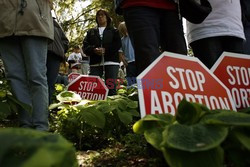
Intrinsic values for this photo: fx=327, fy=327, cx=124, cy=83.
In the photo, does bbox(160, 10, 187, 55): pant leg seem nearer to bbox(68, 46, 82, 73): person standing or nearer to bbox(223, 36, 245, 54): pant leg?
bbox(223, 36, 245, 54): pant leg

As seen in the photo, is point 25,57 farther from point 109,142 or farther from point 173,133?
point 173,133

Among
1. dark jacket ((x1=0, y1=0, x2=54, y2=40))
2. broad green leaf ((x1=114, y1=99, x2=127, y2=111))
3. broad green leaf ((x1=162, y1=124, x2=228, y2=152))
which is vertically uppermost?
dark jacket ((x1=0, y1=0, x2=54, y2=40))

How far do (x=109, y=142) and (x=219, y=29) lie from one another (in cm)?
106

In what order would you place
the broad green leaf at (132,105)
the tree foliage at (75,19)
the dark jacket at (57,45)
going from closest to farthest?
the broad green leaf at (132,105) < the dark jacket at (57,45) < the tree foliage at (75,19)

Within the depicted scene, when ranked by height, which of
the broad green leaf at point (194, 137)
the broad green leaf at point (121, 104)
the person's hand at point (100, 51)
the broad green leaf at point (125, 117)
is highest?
the broad green leaf at point (194, 137)

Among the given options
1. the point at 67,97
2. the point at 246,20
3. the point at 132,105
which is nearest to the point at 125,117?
the point at 132,105

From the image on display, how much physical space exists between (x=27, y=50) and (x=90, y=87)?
61.9 inches

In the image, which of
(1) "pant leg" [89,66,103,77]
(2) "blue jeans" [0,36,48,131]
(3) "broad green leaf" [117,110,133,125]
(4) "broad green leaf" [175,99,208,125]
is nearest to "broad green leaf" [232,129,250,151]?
(4) "broad green leaf" [175,99,208,125]

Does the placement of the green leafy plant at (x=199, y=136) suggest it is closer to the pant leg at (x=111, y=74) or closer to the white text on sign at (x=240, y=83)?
the white text on sign at (x=240, y=83)

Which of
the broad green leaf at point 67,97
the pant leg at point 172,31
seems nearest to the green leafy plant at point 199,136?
the pant leg at point 172,31

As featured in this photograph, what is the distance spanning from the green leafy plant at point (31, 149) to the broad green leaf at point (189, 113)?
391mm

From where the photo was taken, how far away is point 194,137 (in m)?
0.74

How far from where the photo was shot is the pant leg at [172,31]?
6.17 feet

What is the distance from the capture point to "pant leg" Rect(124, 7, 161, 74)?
5.62 ft
